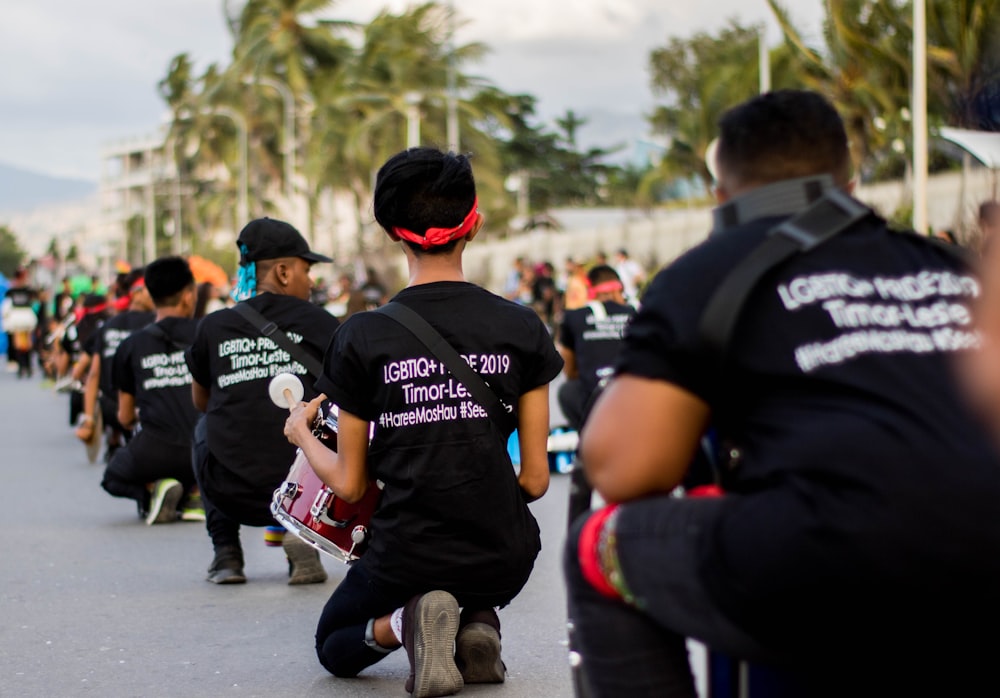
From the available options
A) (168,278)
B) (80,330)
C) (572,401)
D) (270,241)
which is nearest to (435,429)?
(270,241)

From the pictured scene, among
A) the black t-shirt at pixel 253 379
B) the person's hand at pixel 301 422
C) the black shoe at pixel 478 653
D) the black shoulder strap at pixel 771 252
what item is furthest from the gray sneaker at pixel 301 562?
the black shoulder strap at pixel 771 252

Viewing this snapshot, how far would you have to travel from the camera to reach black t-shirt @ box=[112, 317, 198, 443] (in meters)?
9.66

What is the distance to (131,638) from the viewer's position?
6.77 metres

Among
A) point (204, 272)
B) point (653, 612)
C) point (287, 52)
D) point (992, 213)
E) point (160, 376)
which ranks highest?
point (287, 52)

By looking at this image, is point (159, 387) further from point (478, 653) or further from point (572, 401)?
point (478, 653)

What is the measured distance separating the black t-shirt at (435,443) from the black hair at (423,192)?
207 millimetres

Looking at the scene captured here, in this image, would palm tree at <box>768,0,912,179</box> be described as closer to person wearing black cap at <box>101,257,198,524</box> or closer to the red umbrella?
the red umbrella

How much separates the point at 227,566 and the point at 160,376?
206cm

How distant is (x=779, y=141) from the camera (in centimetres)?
300

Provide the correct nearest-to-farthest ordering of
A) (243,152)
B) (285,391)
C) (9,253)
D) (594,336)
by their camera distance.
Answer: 1. (285,391)
2. (594,336)
3. (243,152)
4. (9,253)

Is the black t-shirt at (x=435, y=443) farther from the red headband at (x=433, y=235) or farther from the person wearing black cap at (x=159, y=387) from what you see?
the person wearing black cap at (x=159, y=387)

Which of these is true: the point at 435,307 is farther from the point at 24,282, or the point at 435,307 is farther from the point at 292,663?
the point at 24,282

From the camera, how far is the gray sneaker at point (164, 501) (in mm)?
10422

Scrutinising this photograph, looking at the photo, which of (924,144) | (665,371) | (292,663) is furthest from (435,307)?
(924,144)
